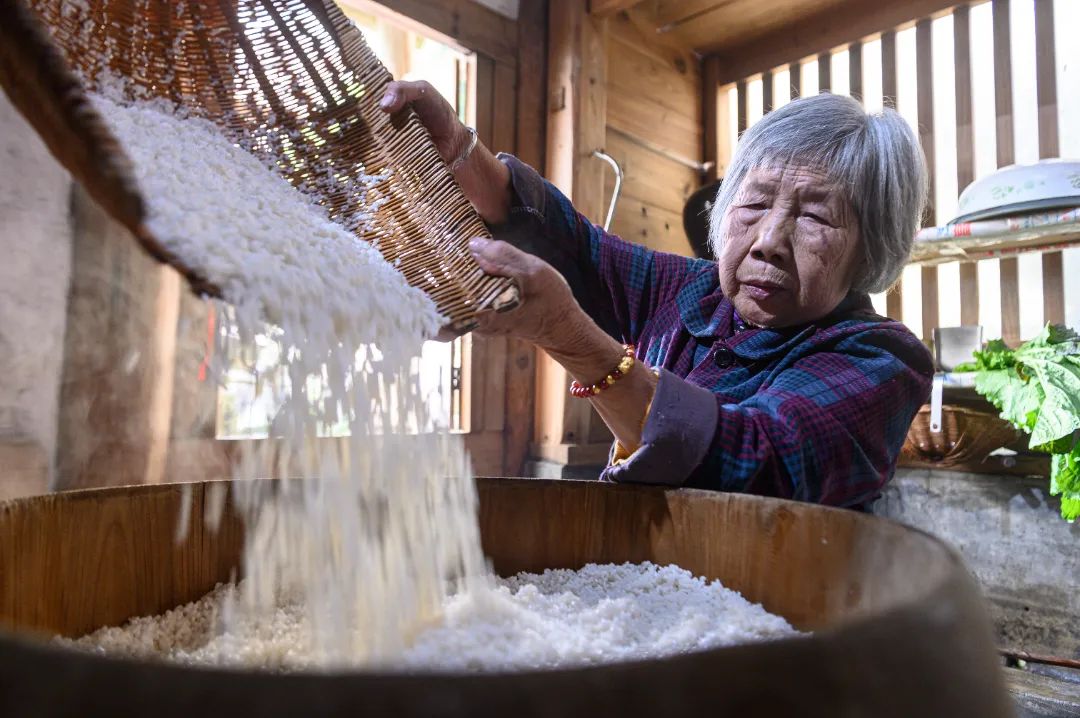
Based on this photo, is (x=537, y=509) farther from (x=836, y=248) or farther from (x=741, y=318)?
(x=836, y=248)

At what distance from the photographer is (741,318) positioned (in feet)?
4.63

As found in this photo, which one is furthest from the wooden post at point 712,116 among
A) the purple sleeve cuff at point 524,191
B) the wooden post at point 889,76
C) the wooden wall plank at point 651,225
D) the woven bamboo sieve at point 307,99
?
the woven bamboo sieve at point 307,99

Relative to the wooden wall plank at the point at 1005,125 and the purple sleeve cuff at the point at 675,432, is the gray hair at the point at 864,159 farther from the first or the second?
the wooden wall plank at the point at 1005,125

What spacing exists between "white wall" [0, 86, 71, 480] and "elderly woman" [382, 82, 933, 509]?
0.99m

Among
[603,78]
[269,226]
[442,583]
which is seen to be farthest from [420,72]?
[442,583]

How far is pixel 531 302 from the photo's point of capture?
1012 millimetres

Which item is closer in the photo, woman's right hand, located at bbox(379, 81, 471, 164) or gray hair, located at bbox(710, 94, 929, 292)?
woman's right hand, located at bbox(379, 81, 471, 164)

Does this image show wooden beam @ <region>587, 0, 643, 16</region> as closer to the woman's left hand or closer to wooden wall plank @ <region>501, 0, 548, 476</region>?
wooden wall plank @ <region>501, 0, 548, 476</region>

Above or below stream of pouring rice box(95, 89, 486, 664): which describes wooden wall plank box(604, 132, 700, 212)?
above

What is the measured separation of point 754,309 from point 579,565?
0.62 meters

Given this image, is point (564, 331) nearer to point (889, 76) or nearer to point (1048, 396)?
point (1048, 396)

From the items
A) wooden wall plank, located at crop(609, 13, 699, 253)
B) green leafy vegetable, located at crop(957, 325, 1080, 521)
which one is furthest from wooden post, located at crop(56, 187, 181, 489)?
green leafy vegetable, located at crop(957, 325, 1080, 521)

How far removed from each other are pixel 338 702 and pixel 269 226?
2.32 feet

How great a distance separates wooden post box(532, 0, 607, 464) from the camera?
273 centimetres
